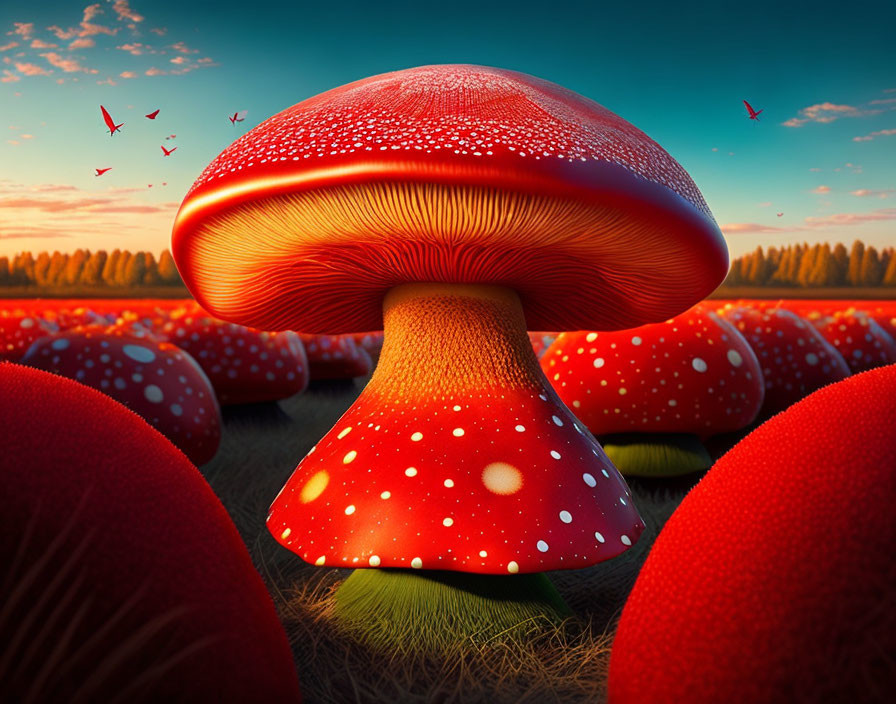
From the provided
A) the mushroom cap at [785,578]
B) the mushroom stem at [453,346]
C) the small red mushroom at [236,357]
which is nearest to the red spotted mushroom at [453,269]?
the mushroom stem at [453,346]

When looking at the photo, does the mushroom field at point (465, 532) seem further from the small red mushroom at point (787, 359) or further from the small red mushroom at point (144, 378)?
the small red mushroom at point (787, 359)

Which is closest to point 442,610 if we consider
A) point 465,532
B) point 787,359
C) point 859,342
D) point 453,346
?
point 465,532

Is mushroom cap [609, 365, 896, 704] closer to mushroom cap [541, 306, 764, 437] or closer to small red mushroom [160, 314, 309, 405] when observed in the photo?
mushroom cap [541, 306, 764, 437]

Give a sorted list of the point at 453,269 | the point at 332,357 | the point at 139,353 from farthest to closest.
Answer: the point at 332,357, the point at 139,353, the point at 453,269

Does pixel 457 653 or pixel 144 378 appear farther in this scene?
pixel 144 378

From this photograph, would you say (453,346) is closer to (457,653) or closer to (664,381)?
(457,653)

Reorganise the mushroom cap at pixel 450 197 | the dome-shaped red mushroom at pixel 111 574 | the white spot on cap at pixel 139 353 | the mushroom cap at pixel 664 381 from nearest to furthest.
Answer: the dome-shaped red mushroom at pixel 111 574, the mushroom cap at pixel 450 197, the mushroom cap at pixel 664 381, the white spot on cap at pixel 139 353

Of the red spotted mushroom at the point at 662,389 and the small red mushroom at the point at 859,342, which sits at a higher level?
the red spotted mushroom at the point at 662,389
